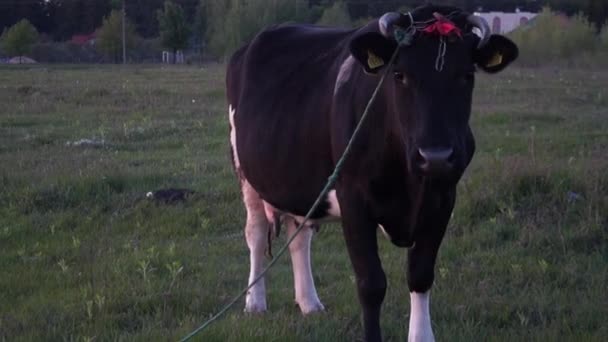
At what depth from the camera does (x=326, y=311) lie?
226 inches

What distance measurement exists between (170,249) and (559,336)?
3.31 metres

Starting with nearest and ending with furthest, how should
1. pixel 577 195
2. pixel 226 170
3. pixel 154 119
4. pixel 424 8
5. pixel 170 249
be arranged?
1. pixel 424 8
2. pixel 170 249
3. pixel 577 195
4. pixel 226 170
5. pixel 154 119

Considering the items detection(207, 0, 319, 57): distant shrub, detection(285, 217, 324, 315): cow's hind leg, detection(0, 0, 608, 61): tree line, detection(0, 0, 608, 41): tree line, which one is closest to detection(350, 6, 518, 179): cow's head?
detection(285, 217, 324, 315): cow's hind leg

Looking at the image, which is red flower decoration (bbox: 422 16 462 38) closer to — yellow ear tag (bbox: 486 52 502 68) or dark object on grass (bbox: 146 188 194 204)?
yellow ear tag (bbox: 486 52 502 68)

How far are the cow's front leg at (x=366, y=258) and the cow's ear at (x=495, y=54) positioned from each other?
38.0 inches

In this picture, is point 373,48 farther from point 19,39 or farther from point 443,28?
point 19,39

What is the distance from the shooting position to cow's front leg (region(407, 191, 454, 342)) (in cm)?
461

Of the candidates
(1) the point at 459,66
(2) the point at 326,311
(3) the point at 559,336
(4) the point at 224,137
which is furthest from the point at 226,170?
(1) the point at 459,66

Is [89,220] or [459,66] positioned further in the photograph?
[89,220]

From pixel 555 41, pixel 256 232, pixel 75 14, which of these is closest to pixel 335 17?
pixel 555 41

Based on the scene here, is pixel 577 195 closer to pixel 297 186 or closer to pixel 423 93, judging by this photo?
pixel 297 186

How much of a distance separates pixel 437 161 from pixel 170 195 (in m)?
5.81

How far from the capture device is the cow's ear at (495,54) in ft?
13.6

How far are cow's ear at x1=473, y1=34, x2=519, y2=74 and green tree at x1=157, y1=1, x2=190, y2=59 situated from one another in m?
65.3
